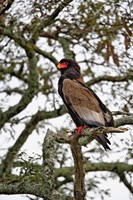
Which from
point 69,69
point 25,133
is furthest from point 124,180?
point 69,69

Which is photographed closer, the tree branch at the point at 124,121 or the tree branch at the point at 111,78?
the tree branch at the point at 124,121

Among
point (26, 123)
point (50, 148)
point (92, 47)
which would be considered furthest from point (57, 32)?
point (50, 148)

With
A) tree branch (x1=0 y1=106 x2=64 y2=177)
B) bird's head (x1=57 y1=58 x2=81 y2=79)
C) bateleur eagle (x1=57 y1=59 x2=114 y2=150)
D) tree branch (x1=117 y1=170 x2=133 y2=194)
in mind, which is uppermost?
bird's head (x1=57 y1=58 x2=81 y2=79)

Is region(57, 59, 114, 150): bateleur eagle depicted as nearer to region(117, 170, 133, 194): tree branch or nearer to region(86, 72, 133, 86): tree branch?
region(86, 72, 133, 86): tree branch

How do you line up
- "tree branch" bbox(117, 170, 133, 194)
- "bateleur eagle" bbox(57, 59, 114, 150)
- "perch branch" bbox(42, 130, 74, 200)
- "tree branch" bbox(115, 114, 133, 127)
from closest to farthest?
"perch branch" bbox(42, 130, 74, 200), "bateleur eagle" bbox(57, 59, 114, 150), "tree branch" bbox(115, 114, 133, 127), "tree branch" bbox(117, 170, 133, 194)

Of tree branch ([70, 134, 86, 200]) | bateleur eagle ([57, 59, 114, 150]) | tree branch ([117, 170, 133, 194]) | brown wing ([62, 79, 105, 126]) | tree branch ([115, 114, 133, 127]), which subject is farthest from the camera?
tree branch ([117, 170, 133, 194])

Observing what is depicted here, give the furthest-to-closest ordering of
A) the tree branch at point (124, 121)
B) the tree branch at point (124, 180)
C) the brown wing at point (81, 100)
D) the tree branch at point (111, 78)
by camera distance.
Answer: the tree branch at point (124, 180), the tree branch at point (111, 78), the tree branch at point (124, 121), the brown wing at point (81, 100)

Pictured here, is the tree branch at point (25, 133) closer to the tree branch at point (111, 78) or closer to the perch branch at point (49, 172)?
the tree branch at point (111, 78)

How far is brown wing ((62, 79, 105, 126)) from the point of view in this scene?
754cm

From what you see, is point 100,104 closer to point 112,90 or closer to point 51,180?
point 51,180

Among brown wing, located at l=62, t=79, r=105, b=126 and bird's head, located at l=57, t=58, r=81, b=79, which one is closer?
brown wing, located at l=62, t=79, r=105, b=126

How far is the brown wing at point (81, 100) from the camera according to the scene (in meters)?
7.54

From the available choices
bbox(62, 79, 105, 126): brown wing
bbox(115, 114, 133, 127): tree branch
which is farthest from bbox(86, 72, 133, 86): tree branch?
bbox(115, 114, 133, 127): tree branch

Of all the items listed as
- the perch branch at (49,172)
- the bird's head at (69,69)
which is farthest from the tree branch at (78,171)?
the bird's head at (69,69)
